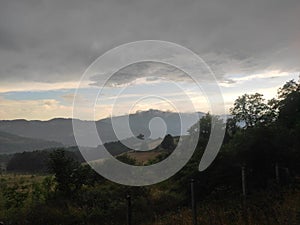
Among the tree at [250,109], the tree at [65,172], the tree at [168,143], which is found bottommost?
the tree at [65,172]

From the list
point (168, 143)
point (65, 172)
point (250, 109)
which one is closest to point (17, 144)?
point (250, 109)

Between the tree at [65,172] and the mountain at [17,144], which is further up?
the mountain at [17,144]

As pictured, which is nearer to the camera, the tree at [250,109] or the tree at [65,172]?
the tree at [65,172]

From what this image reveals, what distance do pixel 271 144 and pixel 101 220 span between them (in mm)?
7210

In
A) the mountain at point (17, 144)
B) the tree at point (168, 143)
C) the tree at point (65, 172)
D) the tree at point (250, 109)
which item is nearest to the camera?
the tree at point (168, 143)

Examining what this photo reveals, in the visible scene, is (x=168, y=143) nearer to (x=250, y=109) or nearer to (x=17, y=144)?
(x=250, y=109)

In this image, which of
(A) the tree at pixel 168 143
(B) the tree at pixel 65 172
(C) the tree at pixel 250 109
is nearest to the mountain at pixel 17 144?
(C) the tree at pixel 250 109

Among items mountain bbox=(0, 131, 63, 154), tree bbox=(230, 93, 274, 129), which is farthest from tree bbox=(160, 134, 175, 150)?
mountain bbox=(0, 131, 63, 154)

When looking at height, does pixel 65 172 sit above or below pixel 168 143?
below

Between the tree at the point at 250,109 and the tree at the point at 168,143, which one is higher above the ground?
the tree at the point at 250,109

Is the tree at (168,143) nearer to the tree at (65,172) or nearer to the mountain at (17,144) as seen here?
the tree at (65,172)

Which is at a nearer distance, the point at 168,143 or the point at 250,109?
the point at 168,143

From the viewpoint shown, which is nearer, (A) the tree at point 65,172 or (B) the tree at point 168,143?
(B) the tree at point 168,143

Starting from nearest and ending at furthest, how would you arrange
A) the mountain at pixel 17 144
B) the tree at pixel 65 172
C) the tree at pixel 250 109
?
the tree at pixel 65 172 < the tree at pixel 250 109 < the mountain at pixel 17 144
